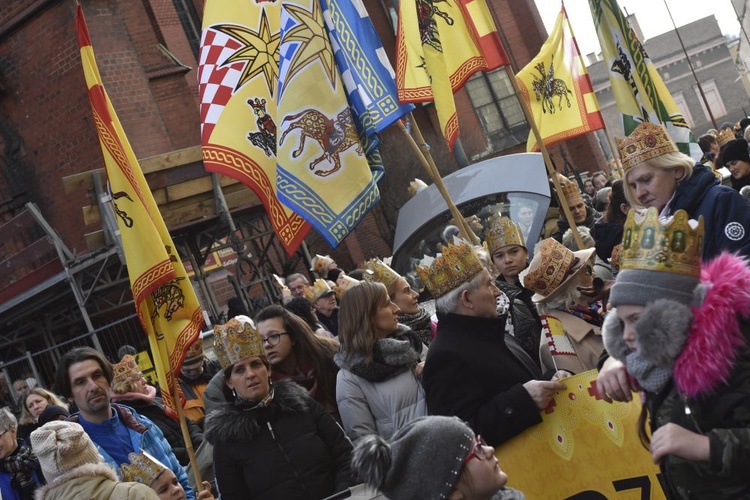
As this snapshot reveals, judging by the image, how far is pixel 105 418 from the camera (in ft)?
19.8

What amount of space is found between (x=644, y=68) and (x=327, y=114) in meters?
2.40

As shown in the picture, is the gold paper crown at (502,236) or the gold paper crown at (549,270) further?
the gold paper crown at (502,236)

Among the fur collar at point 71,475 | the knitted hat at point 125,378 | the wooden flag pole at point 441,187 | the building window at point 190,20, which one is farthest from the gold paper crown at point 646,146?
the building window at point 190,20

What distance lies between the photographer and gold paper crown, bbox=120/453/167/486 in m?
4.64

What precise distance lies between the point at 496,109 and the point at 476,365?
108 feet

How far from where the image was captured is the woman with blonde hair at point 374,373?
5.27m

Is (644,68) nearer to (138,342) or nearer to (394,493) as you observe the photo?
(394,493)

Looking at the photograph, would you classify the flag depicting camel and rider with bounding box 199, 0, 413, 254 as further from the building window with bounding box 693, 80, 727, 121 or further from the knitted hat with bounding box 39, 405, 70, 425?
the building window with bounding box 693, 80, 727, 121

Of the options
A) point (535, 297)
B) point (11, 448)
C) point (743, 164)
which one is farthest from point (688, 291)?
point (743, 164)

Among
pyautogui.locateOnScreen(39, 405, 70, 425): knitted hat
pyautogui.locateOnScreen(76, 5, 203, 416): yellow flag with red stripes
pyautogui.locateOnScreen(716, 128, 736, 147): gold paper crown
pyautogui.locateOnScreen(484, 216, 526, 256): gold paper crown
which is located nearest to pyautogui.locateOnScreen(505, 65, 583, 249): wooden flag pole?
pyautogui.locateOnScreen(484, 216, 526, 256): gold paper crown

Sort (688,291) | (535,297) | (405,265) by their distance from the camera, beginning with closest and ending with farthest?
(688,291)
(535,297)
(405,265)

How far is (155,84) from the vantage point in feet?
75.7

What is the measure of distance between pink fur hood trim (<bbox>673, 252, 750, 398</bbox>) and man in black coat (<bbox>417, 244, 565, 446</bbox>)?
150cm

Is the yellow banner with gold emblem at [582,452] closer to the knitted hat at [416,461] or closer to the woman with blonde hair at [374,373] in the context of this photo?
the woman with blonde hair at [374,373]
